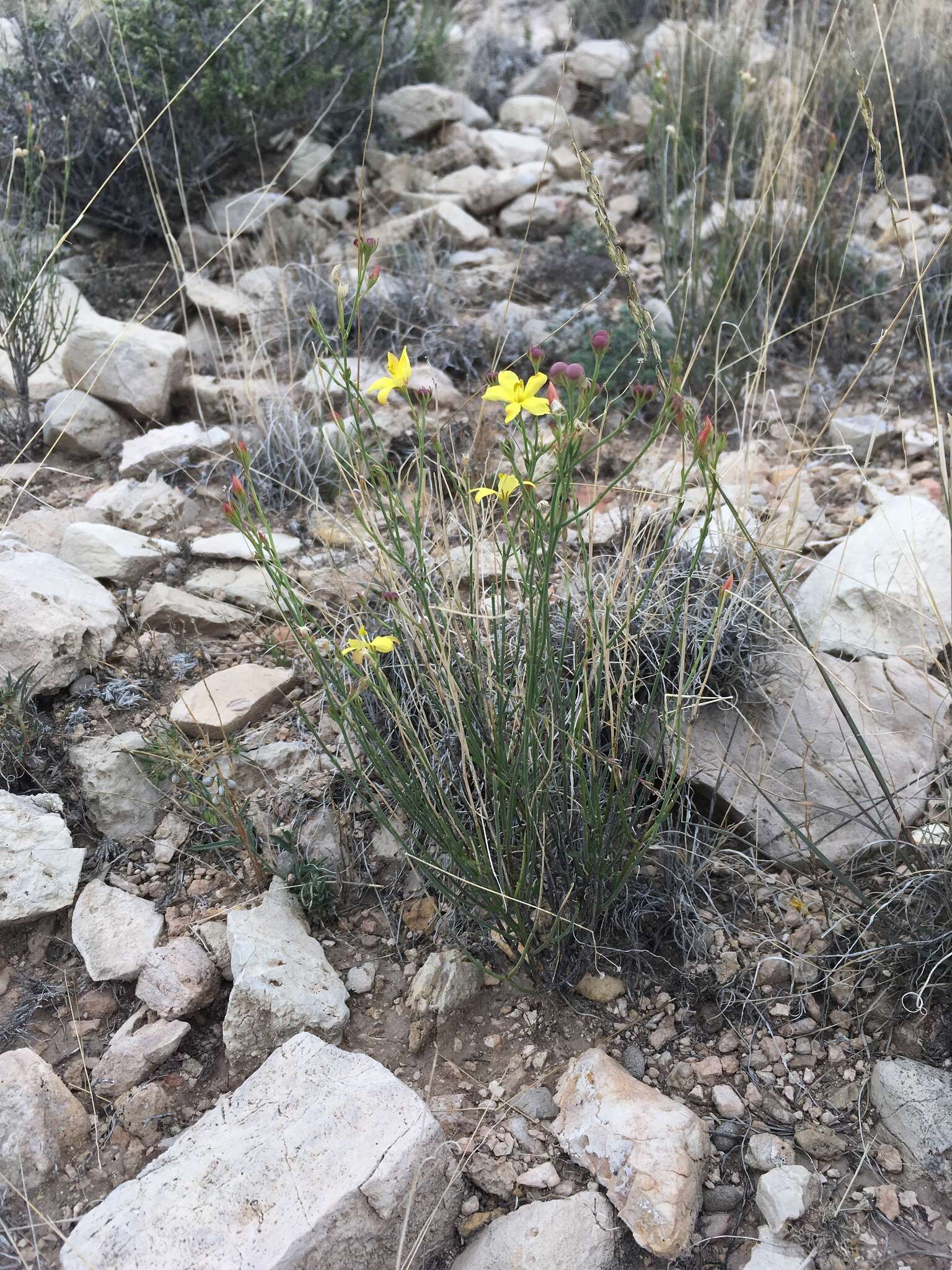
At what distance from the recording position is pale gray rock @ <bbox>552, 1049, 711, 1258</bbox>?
1.52 meters

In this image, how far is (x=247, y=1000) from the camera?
5.93 ft

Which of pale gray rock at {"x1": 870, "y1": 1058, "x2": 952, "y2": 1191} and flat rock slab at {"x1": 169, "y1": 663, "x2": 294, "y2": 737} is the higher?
flat rock slab at {"x1": 169, "y1": 663, "x2": 294, "y2": 737}

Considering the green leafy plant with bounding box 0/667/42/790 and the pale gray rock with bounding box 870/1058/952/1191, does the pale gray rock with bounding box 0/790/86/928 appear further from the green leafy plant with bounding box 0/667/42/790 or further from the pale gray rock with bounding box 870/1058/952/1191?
the pale gray rock with bounding box 870/1058/952/1191

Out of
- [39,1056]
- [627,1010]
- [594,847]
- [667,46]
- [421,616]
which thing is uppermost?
[667,46]

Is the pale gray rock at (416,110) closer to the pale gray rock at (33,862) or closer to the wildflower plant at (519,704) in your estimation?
the wildflower plant at (519,704)

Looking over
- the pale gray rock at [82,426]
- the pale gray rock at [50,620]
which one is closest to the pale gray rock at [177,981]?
the pale gray rock at [50,620]

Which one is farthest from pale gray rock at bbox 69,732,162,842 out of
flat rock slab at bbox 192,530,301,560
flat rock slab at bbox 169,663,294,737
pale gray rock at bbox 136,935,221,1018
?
flat rock slab at bbox 192,530,301,560

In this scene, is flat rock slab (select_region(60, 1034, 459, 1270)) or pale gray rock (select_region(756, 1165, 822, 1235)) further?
pale gray rock (select_region(756, 1165, 822, 1235))

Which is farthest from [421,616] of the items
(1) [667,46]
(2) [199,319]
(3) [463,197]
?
(1) [667,46]

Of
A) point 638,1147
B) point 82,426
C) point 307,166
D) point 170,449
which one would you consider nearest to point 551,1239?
point 638,1147

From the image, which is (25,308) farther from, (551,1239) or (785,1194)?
(785,1194)

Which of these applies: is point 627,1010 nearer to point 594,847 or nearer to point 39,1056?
point 594,847

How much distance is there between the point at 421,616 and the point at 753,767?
819 mm

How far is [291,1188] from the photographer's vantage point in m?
1.46
